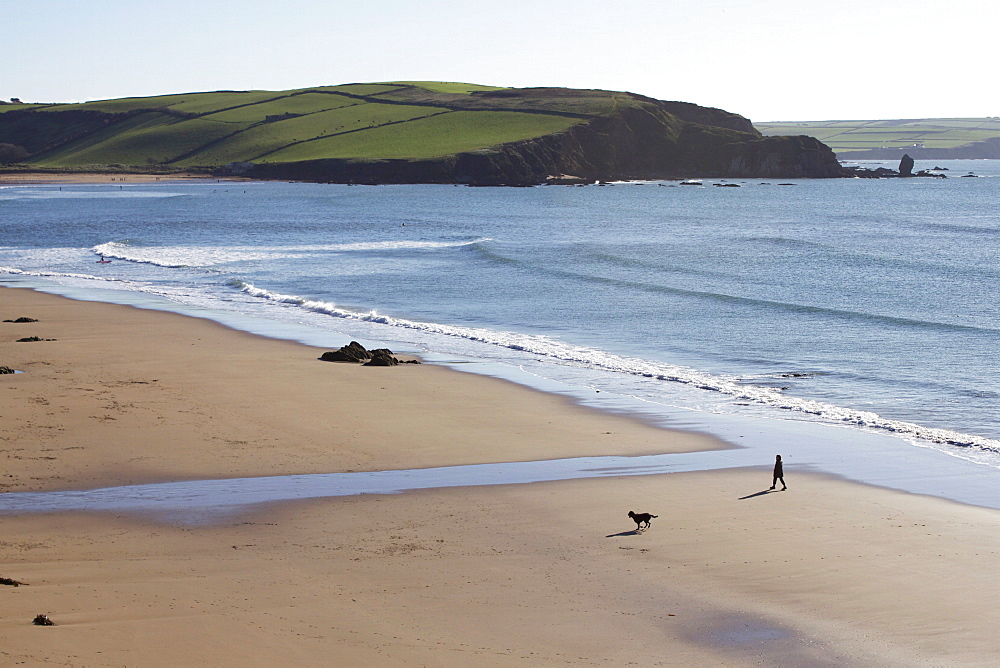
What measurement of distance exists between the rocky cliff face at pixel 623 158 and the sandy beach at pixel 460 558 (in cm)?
13838

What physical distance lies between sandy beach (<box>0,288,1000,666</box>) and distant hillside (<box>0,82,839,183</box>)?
138m

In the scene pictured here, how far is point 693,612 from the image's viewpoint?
10844mm

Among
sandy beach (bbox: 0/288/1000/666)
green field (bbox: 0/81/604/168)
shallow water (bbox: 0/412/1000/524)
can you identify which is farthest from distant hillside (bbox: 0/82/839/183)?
shallow water (bbox: 0/412/1000/524)

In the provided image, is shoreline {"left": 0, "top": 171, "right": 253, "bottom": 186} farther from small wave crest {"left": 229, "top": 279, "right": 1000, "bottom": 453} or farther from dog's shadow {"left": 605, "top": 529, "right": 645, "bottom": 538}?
dog's shadow {"left": 605, "top": 529, "right": 645, "bottom": 538}

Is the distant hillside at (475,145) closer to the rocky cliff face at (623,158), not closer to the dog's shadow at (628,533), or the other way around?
the rocky cliff face at (623,158)

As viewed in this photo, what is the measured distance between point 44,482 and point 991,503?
14.7 m

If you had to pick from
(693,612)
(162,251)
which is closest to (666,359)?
(693,612)

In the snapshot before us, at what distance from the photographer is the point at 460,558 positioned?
1228 cm

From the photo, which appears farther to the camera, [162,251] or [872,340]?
[162,251]

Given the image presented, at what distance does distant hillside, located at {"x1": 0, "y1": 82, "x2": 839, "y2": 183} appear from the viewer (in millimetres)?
159000

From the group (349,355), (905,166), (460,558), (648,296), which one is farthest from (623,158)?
(460,558)

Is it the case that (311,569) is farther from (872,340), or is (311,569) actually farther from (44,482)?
(872,340)

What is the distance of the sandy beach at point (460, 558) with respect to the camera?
979 cm

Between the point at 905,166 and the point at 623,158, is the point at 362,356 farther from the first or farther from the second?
the point at 905,166
